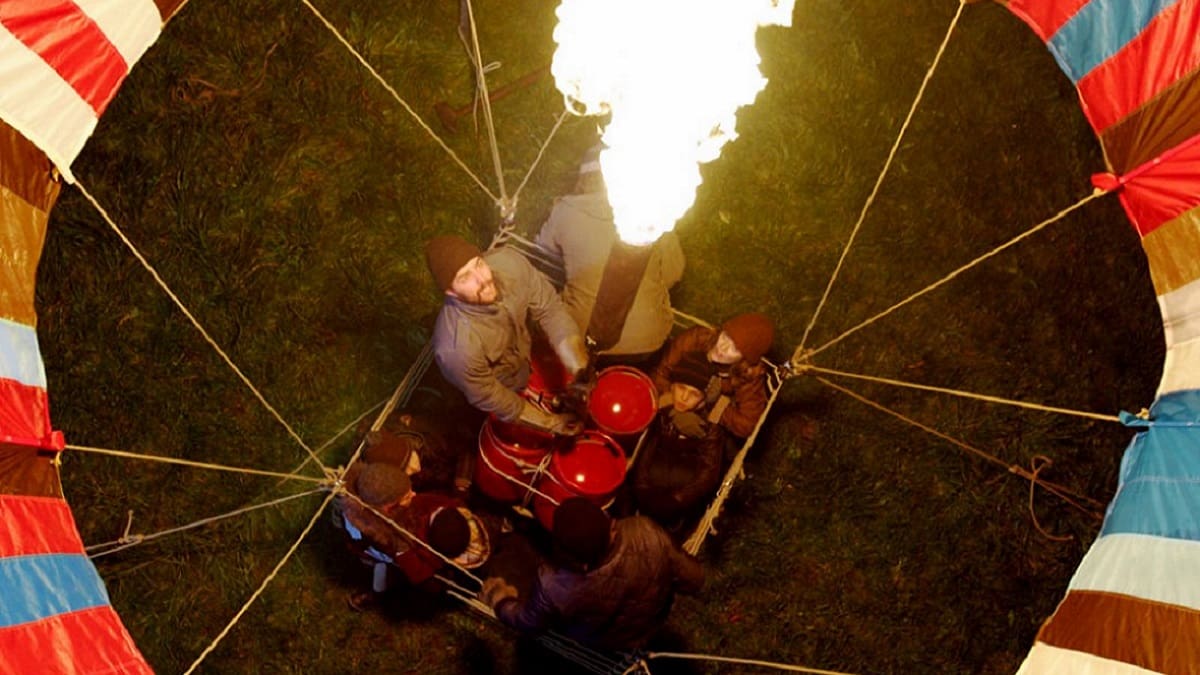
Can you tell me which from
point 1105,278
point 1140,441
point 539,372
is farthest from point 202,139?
point 1105,278

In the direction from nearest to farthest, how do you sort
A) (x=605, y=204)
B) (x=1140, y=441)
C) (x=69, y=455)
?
(x=1140, y=441)
(x=605, y=204)
(x=69, y=455)

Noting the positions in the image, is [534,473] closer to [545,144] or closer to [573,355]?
[573,355]

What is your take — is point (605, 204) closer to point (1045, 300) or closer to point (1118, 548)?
point (1118, 548)

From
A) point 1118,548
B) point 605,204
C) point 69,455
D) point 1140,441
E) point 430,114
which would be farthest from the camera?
point 430,114

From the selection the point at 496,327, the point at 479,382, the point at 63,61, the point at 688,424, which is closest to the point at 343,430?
the point at 479,382

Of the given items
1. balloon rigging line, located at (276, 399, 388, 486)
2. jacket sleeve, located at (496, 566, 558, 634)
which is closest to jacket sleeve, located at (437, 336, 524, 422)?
jacket sleeve, located at (496, 566, 558, 634)

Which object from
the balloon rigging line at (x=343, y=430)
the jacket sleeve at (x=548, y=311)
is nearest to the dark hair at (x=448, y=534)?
the jacket sleeve at (x=548, y=311)
